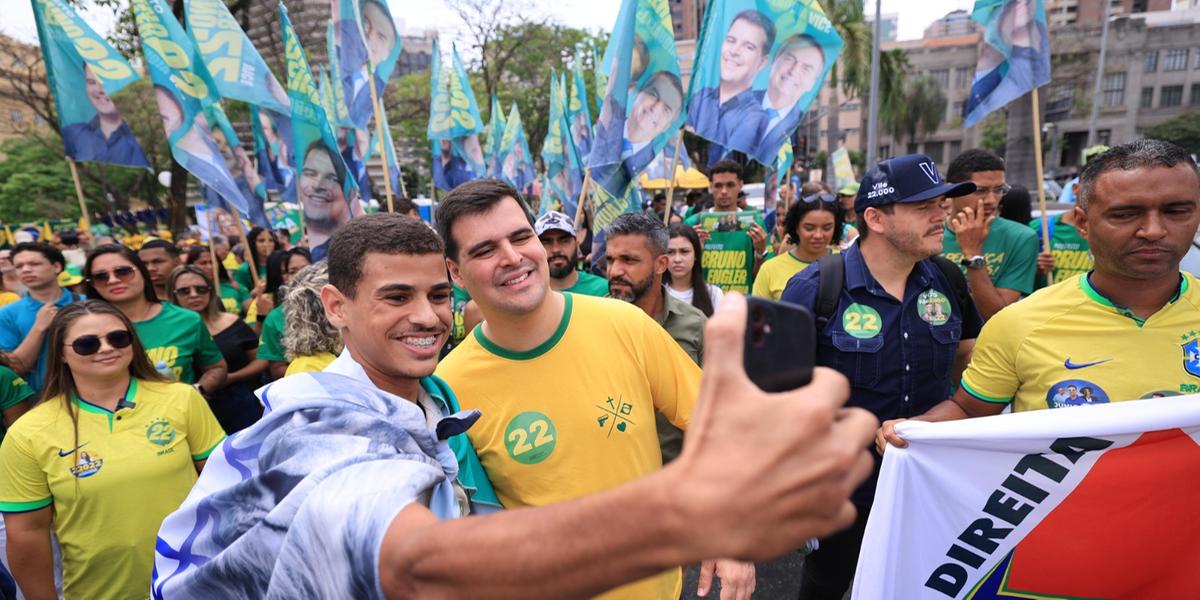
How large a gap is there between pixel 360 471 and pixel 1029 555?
219 cm

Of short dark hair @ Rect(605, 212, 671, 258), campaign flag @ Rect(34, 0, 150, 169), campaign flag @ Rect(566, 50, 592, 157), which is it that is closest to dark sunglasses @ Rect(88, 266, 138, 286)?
campaign flag @ Rect(34, 0, 150, 169)

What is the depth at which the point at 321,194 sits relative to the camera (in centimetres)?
532

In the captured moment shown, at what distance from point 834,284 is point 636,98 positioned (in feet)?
9.87

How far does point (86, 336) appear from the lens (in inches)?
104

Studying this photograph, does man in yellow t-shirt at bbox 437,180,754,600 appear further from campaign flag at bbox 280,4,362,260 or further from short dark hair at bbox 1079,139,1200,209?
campaign flag at bbox 280,4,362,260

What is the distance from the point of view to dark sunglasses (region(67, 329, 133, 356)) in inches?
104

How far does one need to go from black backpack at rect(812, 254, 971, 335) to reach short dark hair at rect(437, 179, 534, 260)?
146 cm

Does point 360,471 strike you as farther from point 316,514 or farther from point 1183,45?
point 1183,45

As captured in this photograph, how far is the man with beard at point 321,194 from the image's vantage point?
5250 millimetres

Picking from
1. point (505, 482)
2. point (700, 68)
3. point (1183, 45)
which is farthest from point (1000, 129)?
point (505, 482)

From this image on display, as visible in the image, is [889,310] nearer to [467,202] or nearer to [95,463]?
[467,202]

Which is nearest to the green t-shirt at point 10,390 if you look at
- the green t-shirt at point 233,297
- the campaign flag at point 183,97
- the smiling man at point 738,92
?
the campaign flag at point 183,97

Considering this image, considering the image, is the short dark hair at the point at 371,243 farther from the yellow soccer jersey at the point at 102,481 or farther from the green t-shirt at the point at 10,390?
the green t-shirt at the point at 10,390

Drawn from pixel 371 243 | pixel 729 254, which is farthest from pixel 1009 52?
pixel 371 243
